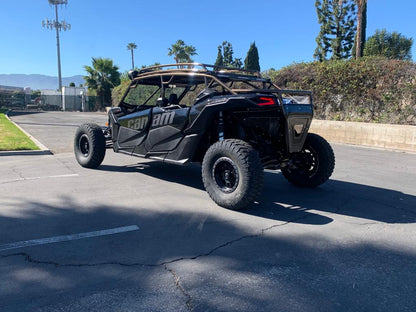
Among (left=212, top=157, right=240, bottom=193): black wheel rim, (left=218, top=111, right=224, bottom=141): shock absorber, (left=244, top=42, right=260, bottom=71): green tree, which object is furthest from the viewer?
(left=244, top=42, right=260, bottom=71): green tree

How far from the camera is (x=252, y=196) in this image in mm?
3914

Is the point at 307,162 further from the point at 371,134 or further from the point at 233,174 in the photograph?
the point at 371,134

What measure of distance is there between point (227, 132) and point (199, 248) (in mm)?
2180

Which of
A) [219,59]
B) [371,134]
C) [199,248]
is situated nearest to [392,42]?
[371,134]

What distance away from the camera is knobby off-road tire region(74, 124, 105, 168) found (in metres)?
6.39

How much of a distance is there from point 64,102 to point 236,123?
46558 millimetres

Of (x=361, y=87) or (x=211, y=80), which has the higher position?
(x=361, y=87)

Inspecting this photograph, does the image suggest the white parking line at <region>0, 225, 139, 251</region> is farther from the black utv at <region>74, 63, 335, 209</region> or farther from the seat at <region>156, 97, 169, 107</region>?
the seat at <region>156, 97, 169, 107</region>

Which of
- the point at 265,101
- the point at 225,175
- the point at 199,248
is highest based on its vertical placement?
the point at 265,101

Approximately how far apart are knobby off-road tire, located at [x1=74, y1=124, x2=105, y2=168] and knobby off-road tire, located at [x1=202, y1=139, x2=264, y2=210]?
2896 mm

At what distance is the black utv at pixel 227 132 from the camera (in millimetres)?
4078

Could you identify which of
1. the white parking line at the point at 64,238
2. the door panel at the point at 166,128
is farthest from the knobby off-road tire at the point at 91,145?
the white parking line at the point at 64,238

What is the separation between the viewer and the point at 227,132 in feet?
16.0

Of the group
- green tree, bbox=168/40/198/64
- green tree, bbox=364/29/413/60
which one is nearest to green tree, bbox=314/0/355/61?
green tree, bbox=364/29/413/60
